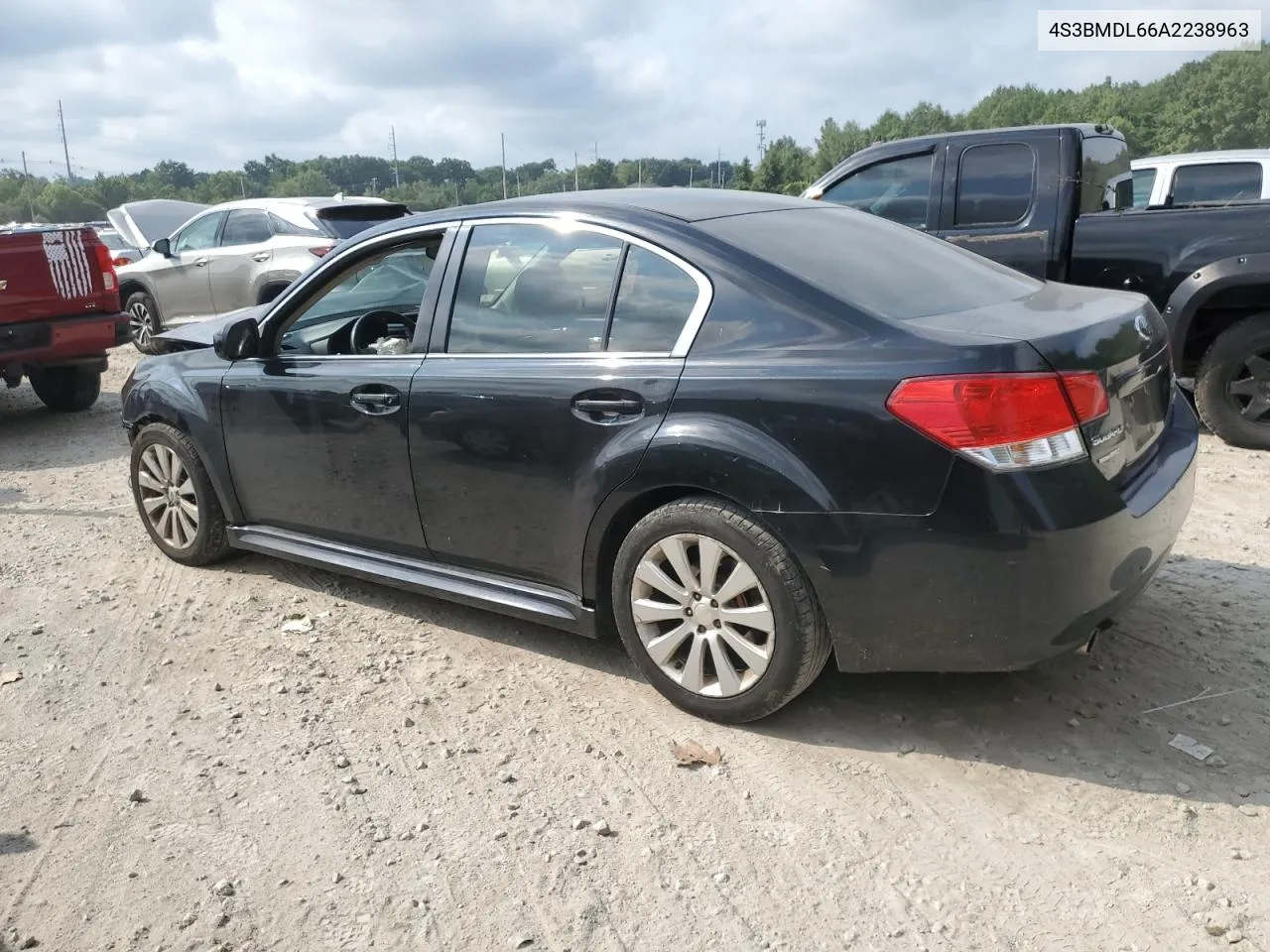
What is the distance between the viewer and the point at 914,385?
294 centimetres

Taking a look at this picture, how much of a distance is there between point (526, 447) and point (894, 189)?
17.2 feet

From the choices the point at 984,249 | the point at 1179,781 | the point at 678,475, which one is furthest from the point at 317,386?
the point at 984,249

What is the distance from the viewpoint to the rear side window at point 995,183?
7352 mm

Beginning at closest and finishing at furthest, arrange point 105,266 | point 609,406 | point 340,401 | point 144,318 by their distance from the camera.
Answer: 1. point 609,406
2. point 340,401
3. point 105,266
4. point 144,318

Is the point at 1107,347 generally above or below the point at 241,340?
above

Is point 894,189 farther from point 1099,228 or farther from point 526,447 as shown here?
point 526,447

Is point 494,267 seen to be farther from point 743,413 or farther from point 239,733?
point 239,733

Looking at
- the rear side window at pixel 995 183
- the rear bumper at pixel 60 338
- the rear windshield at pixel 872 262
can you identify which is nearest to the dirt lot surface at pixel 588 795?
the rear windshield at pixel 872 262

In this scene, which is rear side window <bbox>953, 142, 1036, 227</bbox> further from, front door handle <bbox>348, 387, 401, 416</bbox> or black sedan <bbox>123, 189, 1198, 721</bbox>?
front door handle <bbox>348, 387, 401, 416</bbox>

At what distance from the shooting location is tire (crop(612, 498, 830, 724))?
10.5 ft

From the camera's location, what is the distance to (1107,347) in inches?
124

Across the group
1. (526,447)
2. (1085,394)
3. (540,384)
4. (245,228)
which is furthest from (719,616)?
(245,228)

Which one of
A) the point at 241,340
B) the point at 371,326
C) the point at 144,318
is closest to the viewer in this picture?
the point at 241,340

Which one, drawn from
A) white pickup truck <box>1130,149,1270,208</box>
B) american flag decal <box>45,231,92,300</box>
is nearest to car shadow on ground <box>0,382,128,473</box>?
american flag decal <box>45,231,92,300</box>
